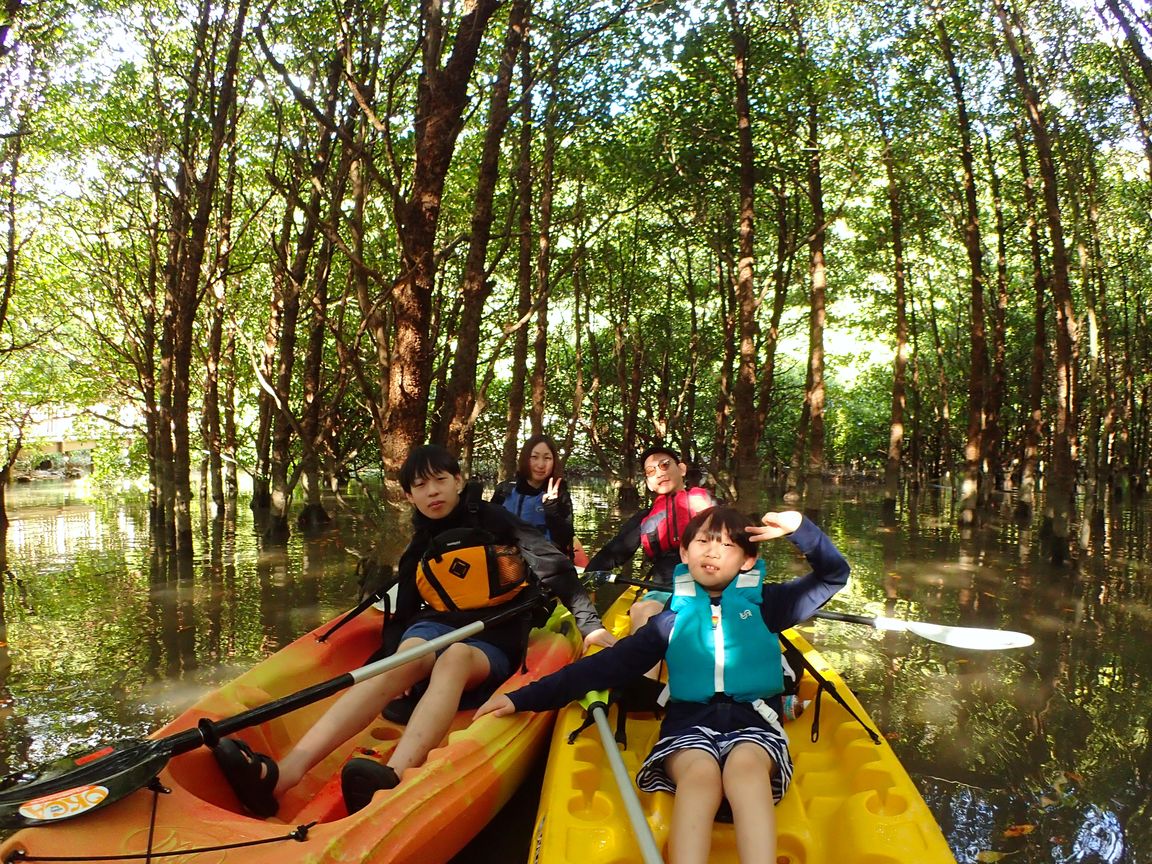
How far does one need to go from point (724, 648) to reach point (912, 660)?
3.77 m

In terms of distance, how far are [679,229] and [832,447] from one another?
81.3ft

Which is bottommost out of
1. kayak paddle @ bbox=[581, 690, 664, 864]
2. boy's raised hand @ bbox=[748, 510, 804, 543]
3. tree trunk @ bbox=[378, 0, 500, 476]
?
kayak paddle @ bbox=[581, 690, 664, 864]

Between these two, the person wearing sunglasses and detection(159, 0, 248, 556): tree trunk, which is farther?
detection(159, 0, 248, 556): tree trunk

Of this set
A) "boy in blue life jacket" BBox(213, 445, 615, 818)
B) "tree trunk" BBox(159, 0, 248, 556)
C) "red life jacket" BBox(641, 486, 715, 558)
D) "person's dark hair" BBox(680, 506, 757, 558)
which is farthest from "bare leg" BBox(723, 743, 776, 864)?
"tree trunk" BBox(159, 0, 248, 556)

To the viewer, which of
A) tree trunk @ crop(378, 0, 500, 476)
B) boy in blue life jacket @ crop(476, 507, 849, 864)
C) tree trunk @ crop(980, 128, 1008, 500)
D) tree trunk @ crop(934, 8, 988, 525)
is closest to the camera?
boy in blue life jacket @ crop(476, 507, 849, 864)

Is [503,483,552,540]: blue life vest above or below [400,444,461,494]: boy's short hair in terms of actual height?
below

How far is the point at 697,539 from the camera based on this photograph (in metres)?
3.08

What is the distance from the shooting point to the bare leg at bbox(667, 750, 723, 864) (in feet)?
7.77

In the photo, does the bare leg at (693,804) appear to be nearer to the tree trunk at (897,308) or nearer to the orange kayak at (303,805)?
the orange kayak at (303,805)

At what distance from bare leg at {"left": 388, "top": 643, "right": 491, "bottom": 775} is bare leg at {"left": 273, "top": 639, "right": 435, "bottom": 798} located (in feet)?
0.56

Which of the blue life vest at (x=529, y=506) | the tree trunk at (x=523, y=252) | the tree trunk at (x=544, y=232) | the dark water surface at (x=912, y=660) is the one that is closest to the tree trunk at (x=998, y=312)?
the dark water surface at (x=912, y=660)

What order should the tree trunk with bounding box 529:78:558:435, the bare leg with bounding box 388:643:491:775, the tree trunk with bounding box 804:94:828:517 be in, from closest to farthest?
the bare leg with bounding box 388:643:491:775, the tree trunk with bounding box 529:78:558:435, the tree trunk with bounding box 804:94:828:517

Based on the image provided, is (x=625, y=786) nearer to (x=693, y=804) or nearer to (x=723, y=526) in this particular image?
(x=693, y=804)

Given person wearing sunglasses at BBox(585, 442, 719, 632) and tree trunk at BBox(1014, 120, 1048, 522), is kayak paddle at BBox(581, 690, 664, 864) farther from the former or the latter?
tree trunk at BBox(1014, 120, 1048, 522)
